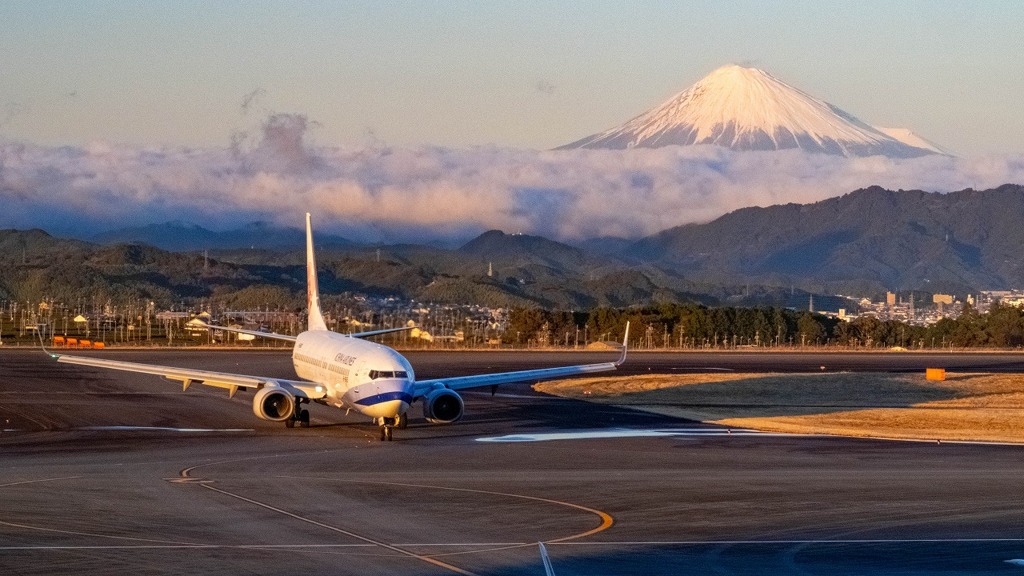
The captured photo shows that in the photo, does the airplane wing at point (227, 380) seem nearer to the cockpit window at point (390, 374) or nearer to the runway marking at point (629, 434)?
the cockpit window at point (390, 374)

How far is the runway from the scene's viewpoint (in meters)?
25.1

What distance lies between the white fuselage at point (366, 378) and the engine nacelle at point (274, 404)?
1.41m

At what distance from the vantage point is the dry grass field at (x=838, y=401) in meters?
54.2

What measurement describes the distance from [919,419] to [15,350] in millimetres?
80614

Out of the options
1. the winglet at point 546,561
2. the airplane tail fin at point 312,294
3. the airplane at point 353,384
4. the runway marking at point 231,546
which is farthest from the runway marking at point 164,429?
the winglet at point 546,561

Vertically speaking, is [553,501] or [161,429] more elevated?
[161,429]

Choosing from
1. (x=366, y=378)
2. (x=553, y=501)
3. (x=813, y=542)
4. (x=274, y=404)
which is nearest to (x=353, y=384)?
(x=366, y=378)

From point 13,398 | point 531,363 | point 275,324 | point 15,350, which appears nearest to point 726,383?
point 531,363

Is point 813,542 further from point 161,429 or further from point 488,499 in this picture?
point 161,429

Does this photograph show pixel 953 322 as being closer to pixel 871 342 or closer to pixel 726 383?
pixel 871 342

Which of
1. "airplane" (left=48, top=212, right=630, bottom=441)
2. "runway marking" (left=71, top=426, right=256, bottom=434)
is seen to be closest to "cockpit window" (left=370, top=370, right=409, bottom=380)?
"airplane" (left=48, top=212, right=630, bottom=441)

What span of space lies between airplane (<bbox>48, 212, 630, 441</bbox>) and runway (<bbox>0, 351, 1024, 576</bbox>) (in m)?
0.95

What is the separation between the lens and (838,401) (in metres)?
69.4

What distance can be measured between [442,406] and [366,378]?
4358 mm
